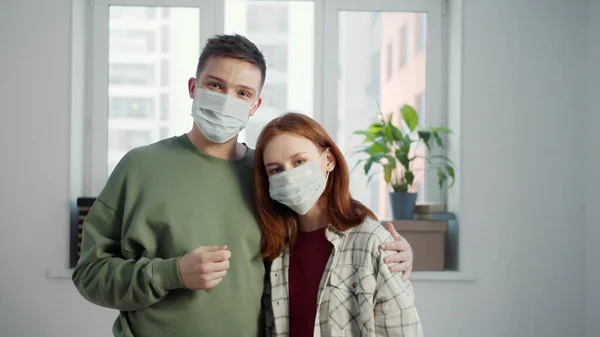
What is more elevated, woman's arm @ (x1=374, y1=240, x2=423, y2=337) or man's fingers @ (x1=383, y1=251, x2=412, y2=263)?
man's fingers @ (x1=383, y1=251, x2=412, y2=263)

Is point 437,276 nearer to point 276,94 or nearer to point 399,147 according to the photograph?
point 399,147

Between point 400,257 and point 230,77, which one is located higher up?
point 230,77

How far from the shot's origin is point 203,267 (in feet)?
3.83

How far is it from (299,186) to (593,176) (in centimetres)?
171

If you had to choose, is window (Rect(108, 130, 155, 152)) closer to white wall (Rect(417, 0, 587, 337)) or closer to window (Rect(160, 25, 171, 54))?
window (Rect(160, 25, 171, 54))

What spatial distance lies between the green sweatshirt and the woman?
0.06m

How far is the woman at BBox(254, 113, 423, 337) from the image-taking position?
53.5 inches

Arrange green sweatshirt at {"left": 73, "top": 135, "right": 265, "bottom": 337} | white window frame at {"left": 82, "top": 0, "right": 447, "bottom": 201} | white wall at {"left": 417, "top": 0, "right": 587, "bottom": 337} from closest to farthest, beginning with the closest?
green sweatshirt at {"left": 73, "top": 135, "right": 265, "bottom": 337} → white wall at {"left": 417, "top": 0, "right": 587, "bottom": 337} → white window frame at {"left": 82, "top": 0, "right": 447, "bottom": 201}

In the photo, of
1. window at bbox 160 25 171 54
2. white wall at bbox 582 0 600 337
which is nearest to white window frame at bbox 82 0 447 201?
window at bbox 160 25 171 54

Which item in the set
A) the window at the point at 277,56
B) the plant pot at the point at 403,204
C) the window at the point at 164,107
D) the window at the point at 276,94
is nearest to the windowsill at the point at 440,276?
the plant pot at the point at 403,204

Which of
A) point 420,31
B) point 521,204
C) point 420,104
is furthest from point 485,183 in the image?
point 420,31

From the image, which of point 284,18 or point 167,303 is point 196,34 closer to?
point 284,18

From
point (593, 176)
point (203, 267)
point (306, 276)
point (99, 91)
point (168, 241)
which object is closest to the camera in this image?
point (203, 267)

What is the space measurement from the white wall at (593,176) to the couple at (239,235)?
1481 millimetres
